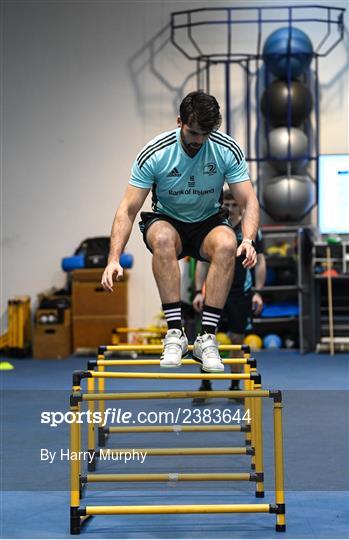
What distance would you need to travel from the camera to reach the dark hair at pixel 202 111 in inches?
137

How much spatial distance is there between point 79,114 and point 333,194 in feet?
9.45

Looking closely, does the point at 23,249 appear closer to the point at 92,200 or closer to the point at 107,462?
the point at 92,200

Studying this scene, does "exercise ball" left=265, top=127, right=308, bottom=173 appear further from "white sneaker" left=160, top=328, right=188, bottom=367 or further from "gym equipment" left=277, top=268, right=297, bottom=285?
"white sneaker" left=160, top=328, right=188, bottom=367

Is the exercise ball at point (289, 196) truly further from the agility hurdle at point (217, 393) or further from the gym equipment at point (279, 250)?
the agility hurdle at point (217, 393)

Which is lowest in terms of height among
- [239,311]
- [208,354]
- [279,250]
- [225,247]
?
[208,354]

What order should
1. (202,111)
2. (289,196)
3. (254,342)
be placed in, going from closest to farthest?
(202,111)
(289,196)
(254,342)

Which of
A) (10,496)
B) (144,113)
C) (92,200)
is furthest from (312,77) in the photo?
(10,496)

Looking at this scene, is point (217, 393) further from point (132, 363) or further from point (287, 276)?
point (287, 276)

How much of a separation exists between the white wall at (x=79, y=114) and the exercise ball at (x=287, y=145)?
0.60m

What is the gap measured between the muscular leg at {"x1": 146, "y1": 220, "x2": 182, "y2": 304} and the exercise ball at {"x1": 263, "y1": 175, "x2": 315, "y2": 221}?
5097 millimetres

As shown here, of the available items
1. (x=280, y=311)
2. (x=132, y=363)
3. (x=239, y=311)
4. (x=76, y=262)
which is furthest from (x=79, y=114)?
(x=132, y=363)

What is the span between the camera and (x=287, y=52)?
28.8 ft

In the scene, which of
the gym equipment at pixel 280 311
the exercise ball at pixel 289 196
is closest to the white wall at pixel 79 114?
the exercise ball at pixel 289 196

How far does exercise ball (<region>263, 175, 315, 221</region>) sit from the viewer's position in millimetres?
8719
